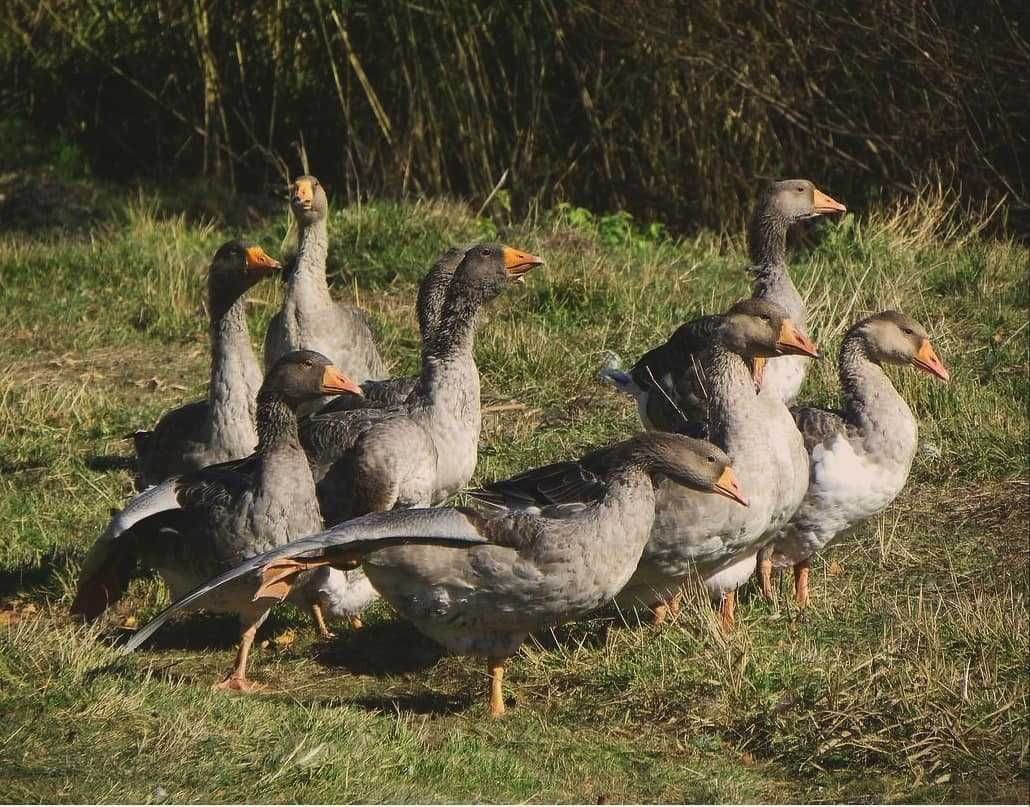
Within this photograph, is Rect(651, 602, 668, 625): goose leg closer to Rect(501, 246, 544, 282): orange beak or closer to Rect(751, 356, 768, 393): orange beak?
Rect(751, 356, 768, 393): orange beak

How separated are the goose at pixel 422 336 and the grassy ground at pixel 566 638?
3.21ft

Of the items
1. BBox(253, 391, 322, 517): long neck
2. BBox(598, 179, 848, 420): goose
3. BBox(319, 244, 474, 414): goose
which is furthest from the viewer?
BBox(598, 179, 848, 420): goose

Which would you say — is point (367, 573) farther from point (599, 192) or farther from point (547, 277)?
point (599, 192)

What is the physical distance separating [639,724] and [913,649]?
3.72 ft

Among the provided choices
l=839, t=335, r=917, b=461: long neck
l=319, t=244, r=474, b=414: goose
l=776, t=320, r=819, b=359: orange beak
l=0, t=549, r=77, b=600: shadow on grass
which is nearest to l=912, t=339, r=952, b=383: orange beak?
l=839, t=335, r=917, b=461: long neck

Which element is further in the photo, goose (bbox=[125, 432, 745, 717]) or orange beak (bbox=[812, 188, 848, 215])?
orange beak (bbox=[812, 188, 848, 215])

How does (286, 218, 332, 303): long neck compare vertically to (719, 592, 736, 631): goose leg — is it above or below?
above

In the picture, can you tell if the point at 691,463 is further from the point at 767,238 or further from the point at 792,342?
the point at 767,238

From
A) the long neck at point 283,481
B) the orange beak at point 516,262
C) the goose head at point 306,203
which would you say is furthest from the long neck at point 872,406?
the goose head at point 306,203

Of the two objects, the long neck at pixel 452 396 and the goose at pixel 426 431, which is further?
the long neck at pixel 452 396

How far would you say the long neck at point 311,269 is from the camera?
873 centimetres

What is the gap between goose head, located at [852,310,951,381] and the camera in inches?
287

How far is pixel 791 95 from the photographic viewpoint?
13320mm

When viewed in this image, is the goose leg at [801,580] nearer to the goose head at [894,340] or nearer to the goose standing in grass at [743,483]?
the goose standing in grass at [743,483]
